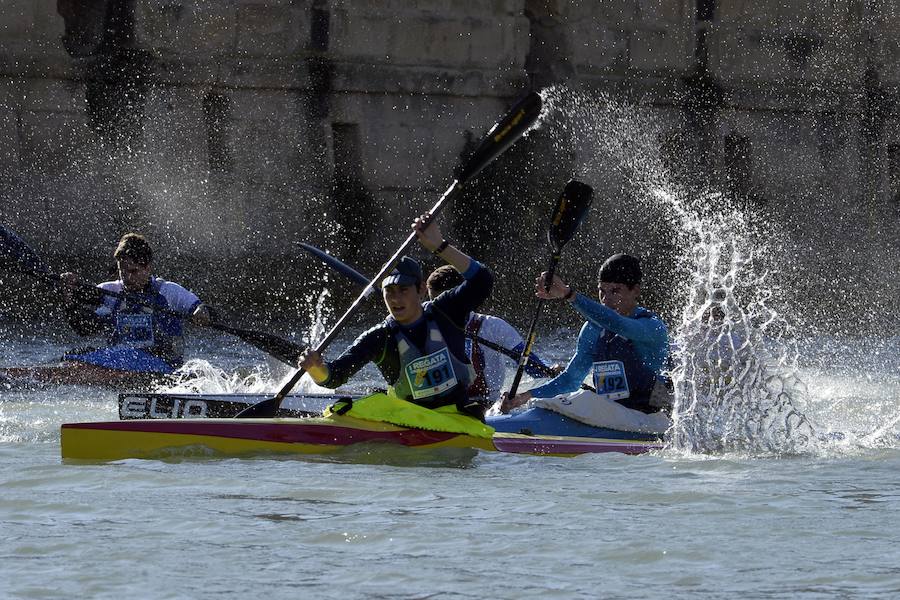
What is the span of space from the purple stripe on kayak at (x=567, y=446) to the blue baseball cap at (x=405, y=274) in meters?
0.92

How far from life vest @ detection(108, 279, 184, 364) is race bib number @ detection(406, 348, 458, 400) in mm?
3480

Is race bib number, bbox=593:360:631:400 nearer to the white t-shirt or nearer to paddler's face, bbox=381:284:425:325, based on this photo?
paddler's face, bbox=381:284:425:325

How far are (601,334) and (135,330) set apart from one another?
399 centimetres

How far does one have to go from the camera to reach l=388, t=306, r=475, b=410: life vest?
8445 millimetres

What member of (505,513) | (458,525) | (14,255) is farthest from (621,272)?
(14,255)

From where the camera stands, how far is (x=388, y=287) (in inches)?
332

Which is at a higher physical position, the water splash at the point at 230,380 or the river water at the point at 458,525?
the water splash at the point at 230,380

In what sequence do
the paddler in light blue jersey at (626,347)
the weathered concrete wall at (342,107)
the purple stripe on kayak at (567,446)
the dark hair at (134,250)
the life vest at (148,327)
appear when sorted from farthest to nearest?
1. the weathered concrete wall at (342,107)
2. the life vest at (148,327)
3. the dark hair at (134,250)
4. the paddler in light blue jersey at (626,347)
5. the purple stripe on kayak at (567,446)

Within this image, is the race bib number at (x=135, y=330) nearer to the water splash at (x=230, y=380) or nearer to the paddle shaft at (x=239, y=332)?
the paddle shaft at (x=239, y=332)

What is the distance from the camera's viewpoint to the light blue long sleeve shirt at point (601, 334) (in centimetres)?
857

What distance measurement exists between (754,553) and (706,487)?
49.0 inches

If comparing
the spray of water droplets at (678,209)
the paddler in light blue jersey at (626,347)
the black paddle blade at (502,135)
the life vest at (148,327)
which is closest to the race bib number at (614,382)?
the paddler in light blue jersey at (626,347)

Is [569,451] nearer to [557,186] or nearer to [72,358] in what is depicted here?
[72,358]

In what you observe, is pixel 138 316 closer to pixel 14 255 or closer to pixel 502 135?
pixel 14 255
